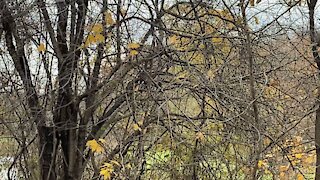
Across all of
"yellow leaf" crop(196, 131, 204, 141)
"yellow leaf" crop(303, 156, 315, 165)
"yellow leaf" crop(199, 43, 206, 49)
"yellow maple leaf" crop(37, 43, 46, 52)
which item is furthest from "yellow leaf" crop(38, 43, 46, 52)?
"yellow leaf" crop(303, 156, 315, 165)

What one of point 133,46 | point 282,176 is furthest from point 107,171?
point 282,176

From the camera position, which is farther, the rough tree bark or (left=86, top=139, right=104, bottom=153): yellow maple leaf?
the rough tree bark

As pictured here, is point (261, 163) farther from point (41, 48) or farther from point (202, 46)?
point (41, 48)

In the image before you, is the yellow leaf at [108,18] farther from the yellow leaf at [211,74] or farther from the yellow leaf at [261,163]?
the yellow leaf at [261,163]

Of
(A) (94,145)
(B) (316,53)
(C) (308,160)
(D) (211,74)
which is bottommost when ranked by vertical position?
(C) (308,160)

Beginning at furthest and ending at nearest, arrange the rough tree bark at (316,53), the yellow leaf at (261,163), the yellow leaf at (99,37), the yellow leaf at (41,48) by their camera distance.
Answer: the rough tree bark at (316,53) < the yellow leaf at (41,48) < the yellow leaf at (99,37) < the yellow leaf at (261,163)

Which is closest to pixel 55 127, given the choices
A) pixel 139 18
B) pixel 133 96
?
pixel 133 96

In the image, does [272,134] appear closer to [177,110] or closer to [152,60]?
[177,110]

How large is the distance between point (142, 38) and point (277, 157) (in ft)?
4.20

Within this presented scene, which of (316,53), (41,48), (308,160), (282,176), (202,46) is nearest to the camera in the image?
(202,46)

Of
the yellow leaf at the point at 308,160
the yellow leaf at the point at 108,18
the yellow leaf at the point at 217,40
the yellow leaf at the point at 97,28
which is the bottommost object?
the yellow leaf at the point at 308,160

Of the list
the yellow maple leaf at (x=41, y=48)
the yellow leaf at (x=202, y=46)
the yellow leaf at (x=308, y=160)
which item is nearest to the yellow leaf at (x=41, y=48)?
the yellow maple leaf at (x=41, y=48)

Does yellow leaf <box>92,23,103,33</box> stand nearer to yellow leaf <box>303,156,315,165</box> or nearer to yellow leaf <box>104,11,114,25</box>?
yellow leaf <box>104,11,114,25</box>

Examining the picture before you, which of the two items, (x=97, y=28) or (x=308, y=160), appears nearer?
(x=97, y=28)
